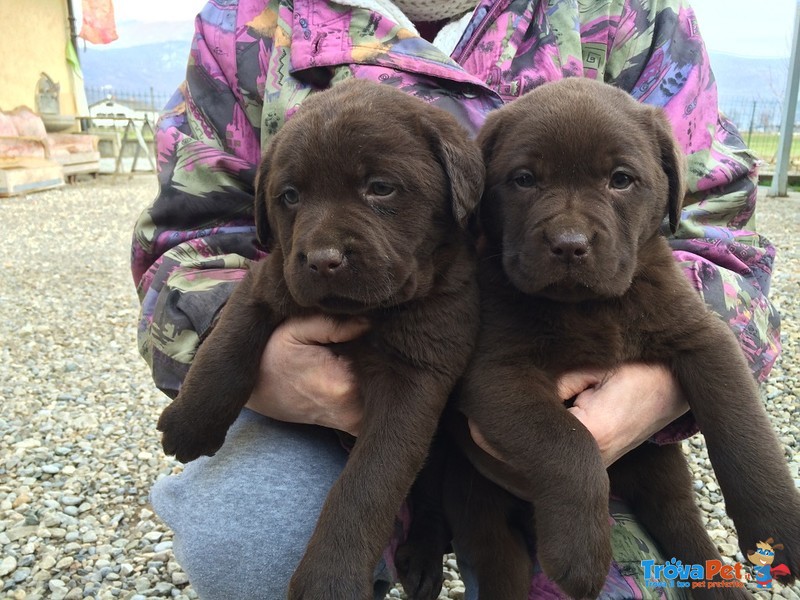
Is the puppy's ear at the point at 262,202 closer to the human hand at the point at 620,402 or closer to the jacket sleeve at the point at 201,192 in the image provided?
the jacket sleeve at the point at 201,192

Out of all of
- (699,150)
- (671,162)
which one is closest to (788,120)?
(699,150)

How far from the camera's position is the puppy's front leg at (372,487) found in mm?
1544

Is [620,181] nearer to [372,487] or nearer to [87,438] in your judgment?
[372,487]

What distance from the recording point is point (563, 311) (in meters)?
1.81

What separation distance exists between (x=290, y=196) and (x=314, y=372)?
48 cm

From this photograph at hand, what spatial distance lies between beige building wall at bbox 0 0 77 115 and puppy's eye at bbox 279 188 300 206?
14.3 metres

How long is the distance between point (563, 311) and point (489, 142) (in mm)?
488

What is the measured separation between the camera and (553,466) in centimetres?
158

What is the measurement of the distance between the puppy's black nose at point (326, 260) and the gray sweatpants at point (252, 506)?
2.43 ft

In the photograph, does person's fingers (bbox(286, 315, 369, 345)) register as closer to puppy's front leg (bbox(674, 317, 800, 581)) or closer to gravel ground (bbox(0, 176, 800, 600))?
puppy's front leg (bbox(674, 317, 800, 581))

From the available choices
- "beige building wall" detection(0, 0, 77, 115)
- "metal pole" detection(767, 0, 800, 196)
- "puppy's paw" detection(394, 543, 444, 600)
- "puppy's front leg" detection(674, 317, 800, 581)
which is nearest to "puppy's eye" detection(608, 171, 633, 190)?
"puppy's front leg" detection(674, 317, 800, 581)

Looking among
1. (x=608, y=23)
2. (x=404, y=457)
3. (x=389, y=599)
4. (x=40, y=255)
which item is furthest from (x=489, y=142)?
(x=40, y=255)

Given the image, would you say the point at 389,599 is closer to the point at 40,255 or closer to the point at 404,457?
the point at 404,457

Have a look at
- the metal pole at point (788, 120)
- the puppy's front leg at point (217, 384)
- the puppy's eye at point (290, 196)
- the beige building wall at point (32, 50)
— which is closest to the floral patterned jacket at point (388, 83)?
the puppy's front leg at point (217, 384)
